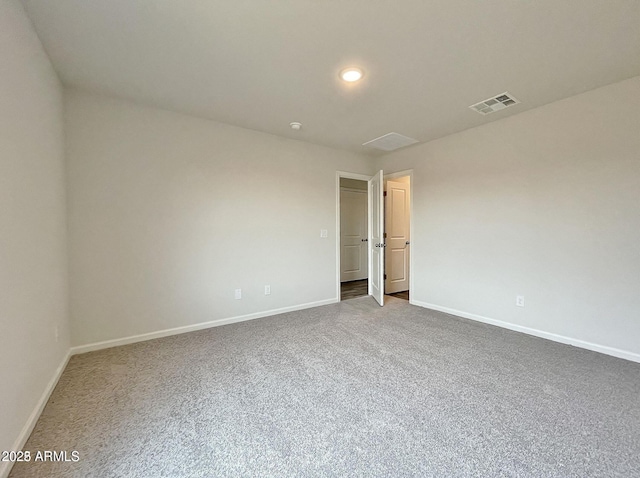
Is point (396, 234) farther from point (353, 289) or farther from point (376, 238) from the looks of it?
point (353, 289)

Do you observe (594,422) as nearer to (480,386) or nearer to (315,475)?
(480,386)

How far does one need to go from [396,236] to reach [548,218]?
231cm

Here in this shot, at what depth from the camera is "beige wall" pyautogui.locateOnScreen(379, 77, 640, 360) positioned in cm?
232

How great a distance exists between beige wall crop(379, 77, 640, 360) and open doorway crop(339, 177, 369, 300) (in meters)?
2.44

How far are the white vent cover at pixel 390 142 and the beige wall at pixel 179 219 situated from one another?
85 centimetres

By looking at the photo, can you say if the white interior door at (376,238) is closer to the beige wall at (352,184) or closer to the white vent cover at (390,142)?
the white vent cover at (390,142)

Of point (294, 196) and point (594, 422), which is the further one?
point (294, 196)

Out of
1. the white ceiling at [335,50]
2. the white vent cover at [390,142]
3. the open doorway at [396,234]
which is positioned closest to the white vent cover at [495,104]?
the white ceiling at [335,50]

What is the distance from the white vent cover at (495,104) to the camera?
2551 mm

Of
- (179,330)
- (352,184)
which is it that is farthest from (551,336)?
(352,184)

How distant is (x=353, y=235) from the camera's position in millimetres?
6215

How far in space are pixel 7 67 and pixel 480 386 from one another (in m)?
3.46

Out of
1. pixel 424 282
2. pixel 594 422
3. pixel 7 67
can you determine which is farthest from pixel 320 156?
pixel 594 422

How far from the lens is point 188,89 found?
7.88 ft
